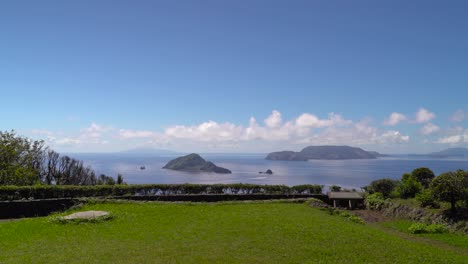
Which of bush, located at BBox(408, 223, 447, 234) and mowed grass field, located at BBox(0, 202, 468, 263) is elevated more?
mowed grass field, located at BBox(0, 202, 468, 263)

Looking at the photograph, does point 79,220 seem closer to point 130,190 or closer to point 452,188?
point 130,190

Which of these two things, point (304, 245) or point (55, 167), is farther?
point (55, 167)

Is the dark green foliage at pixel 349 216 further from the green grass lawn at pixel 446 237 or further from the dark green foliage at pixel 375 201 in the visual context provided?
the dark green foliage at pixel 375 201

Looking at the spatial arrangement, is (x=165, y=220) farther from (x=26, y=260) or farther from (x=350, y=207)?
(x=350, y=207)

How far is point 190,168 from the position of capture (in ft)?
612

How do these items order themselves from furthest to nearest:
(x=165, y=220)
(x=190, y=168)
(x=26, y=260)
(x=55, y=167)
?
(x=190, y=168) → (x=55, y=167) → (x=165, y=220) → (x=26, y=260)

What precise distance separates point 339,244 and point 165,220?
8970 mm

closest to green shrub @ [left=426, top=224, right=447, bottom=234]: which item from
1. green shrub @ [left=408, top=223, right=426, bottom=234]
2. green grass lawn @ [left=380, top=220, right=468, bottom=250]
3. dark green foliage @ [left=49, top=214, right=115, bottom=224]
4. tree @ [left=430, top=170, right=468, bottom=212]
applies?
green shrub @ [left=408, top=223, right=426, bottom=234]

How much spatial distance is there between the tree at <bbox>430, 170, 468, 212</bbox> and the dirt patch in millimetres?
4082

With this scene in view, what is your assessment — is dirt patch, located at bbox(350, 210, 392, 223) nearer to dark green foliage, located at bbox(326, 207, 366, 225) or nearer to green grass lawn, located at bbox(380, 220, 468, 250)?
dark green foliage, located at bbox(326, 207, 366, 225)

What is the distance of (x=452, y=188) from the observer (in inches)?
779

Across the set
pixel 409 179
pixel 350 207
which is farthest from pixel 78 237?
pixel 409 179

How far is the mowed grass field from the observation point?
1130cm

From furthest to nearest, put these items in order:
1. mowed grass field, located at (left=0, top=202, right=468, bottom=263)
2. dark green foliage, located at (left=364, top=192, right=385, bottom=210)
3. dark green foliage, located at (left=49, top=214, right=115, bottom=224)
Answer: dark green foliage, located at (left=364, top=192, right=385, bottom=210)
dark green foliage, located at (left=49, top=214, right=115, bottom=224)
mowed grass field, located at (left=0, top=202, right=468, bottom=263)
